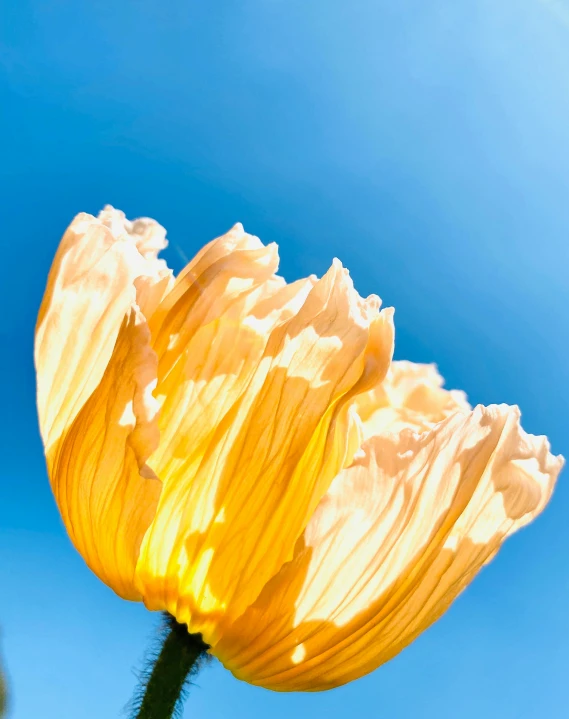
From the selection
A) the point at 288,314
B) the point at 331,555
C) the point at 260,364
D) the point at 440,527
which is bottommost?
the point at 331,555

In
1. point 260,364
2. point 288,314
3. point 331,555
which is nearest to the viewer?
point 331,555

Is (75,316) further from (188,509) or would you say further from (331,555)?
(331,555)

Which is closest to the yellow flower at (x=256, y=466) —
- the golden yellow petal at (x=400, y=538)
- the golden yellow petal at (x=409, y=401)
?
the golden yellow petal at (x=400, y=538)

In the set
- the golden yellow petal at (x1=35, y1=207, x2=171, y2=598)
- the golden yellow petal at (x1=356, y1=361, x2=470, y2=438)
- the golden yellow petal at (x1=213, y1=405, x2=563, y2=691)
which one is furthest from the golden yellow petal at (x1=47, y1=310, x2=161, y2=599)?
the golden yellow petal at (x1=356, y1=361, x2=470, y2=438)

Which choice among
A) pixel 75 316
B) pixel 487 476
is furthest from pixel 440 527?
pixel 75 316

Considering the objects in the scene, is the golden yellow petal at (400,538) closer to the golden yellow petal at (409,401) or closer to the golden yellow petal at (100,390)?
the golden yellow petal at (100,390)

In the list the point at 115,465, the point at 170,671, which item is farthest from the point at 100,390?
the point at 170,671
